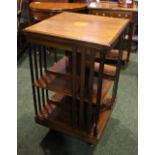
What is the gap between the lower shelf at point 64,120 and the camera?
1.42 metres

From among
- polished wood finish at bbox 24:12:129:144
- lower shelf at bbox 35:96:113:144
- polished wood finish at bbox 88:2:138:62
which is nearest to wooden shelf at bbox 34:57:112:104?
polished wood finish at bbox 24:12:129:144

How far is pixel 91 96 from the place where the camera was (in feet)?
4.10

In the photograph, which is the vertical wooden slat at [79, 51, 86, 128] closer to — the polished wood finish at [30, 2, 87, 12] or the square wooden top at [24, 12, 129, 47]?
the square wooden top at [24, 12, 129, 47]

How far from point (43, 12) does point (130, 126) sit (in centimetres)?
173

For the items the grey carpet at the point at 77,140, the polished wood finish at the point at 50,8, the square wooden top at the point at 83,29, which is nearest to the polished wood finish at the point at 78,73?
the square wooden top at the point at 83,29

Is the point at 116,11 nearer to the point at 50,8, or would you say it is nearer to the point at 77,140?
the point at 50,8

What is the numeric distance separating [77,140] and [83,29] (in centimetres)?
88

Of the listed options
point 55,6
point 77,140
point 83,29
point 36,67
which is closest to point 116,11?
point 55,6

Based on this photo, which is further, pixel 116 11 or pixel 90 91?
pixel 116 11

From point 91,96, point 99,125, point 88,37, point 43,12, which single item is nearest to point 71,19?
point 88,37

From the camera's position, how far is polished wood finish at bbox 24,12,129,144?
3.75ft

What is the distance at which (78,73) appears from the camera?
1368 millimetres

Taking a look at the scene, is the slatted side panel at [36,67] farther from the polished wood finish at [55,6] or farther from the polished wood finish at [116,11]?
→ the polished wood finish at [116,11]
